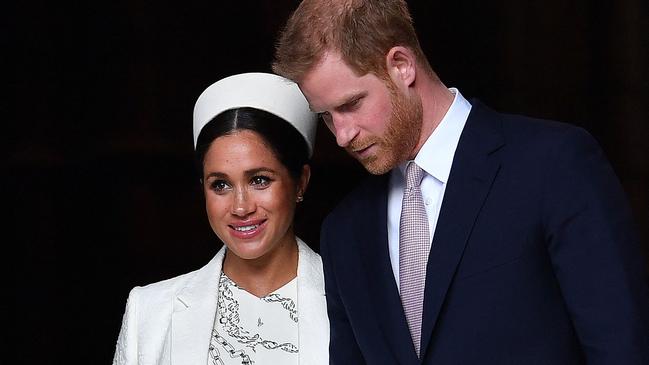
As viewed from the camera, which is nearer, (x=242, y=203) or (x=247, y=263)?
(x=242, y=203)

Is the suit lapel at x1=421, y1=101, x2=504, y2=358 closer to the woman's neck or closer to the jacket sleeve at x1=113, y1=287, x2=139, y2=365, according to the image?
the woman's neck

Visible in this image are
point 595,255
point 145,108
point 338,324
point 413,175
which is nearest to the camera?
point 595,255

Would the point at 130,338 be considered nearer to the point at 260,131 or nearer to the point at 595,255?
the point at 260,131

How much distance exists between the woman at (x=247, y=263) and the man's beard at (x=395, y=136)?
47cm

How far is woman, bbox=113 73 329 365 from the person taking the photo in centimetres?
268

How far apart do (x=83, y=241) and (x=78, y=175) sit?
0.78 ft

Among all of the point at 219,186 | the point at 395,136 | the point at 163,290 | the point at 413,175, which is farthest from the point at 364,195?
the point at 163,290

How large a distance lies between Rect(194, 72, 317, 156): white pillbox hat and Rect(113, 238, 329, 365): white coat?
0.30 metres

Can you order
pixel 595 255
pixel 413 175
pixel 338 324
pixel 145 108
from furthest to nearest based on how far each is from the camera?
pixel 145 108
pixel 338 324
pixel 413 175
pixel 595 255

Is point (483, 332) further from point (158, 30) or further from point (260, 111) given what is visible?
point (158, 30)

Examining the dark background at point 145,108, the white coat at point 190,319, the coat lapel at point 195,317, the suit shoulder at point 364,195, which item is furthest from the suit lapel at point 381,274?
the dark background at point 145,108

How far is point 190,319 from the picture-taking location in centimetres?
281

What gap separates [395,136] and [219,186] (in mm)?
580

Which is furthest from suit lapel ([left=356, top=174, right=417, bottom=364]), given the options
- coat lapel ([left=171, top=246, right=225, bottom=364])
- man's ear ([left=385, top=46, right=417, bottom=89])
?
coat lapel ([left=171, top=246, right=225, bottom=364])
